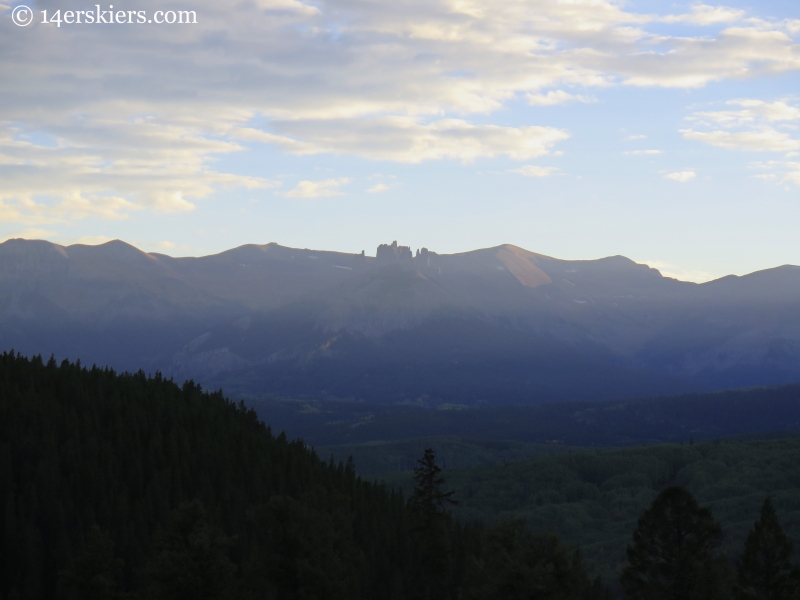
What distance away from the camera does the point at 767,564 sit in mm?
71062

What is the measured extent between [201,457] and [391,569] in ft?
153

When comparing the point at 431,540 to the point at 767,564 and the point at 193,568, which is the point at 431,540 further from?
the point at 193,568

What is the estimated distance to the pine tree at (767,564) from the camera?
230 ft

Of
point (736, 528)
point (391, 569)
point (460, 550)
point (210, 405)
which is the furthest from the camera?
point (210, 405)

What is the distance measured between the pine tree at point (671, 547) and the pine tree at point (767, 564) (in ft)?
11.4

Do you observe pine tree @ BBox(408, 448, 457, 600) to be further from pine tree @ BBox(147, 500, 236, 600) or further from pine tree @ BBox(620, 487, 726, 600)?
pine tree @ BBox(147, 500, 236, 600)

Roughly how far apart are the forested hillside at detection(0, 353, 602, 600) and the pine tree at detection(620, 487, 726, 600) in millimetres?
5697

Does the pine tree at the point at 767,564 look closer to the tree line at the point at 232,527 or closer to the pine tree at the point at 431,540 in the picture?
the tree line at the point at 232,527

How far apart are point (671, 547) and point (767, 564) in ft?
25.9

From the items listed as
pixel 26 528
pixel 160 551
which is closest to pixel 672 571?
pixel 160 551

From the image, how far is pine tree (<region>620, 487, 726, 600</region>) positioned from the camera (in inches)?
2682

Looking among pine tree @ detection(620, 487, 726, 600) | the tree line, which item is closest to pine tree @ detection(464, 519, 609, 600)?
the tree line

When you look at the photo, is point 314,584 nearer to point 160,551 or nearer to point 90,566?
point 160,551

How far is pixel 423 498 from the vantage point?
81.6 meters
